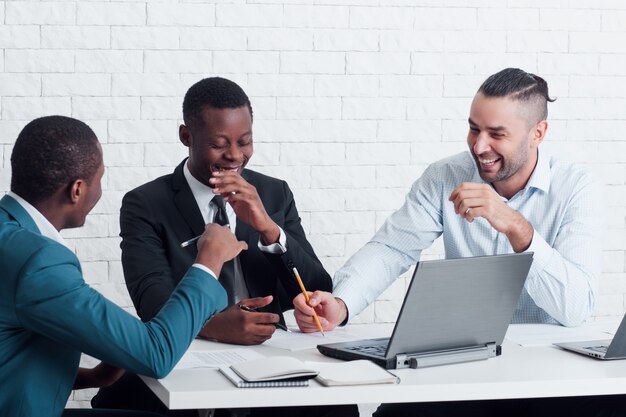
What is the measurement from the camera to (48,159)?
1.82 metres

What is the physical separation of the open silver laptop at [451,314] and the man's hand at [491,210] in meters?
0.41

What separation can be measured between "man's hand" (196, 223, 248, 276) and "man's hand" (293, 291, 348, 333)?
34cm

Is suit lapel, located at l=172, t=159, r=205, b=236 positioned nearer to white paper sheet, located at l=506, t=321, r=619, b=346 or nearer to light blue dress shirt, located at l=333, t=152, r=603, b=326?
light blue dress shirt, located at l=333, t=152, r=603, b=326

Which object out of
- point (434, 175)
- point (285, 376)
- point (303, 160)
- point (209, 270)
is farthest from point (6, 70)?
point (285, 376)

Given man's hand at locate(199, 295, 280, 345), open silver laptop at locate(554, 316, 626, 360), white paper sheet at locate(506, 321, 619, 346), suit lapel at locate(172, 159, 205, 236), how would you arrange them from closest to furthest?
open silver laptop at locate(554, 316, 626, 360) < man's hand at locate(199, 295, 280, 345) < white paper sheet at locate(506, 321, 619, 346) < suit lapel at locate(172, 159, 205, 236)

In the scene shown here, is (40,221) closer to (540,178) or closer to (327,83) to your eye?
(540,178)

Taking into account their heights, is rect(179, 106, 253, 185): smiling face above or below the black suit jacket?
above

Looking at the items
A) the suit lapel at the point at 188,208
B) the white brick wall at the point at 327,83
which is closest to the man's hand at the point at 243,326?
the suit lapel at the point at 188,208

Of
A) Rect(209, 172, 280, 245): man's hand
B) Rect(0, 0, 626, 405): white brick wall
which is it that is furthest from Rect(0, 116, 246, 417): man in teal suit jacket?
Rect(0, 0, 626, 405): white brick wall

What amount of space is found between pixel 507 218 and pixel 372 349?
0.60m

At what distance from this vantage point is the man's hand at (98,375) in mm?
2082

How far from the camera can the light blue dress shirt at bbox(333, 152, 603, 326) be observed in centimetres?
247

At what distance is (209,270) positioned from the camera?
75.2 inches

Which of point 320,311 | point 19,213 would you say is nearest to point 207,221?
point 320,311
